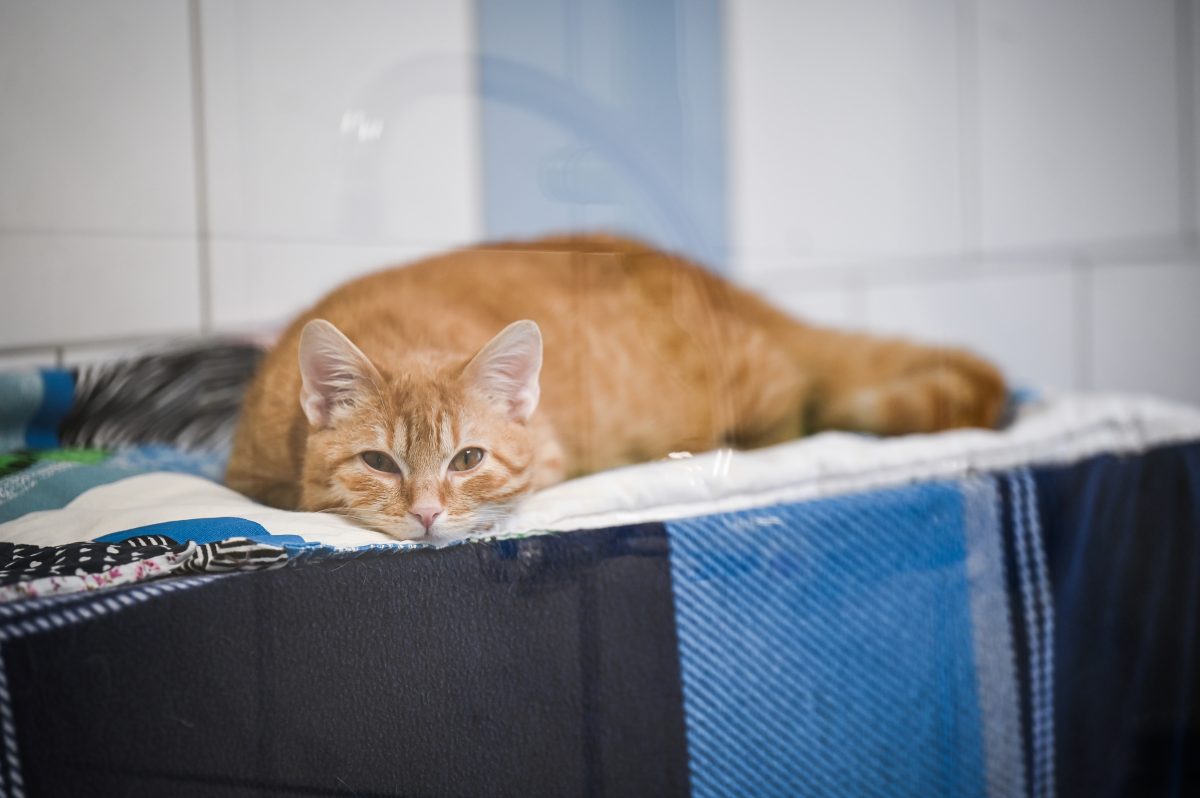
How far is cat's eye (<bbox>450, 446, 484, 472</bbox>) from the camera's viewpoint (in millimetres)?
566

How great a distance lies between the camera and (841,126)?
1336 millimetres

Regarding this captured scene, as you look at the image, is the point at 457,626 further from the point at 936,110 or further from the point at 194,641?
the point at 936,110

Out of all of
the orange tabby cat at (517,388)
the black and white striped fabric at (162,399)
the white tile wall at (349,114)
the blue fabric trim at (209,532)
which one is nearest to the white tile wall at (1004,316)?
the orange tabby cat at (517,388)

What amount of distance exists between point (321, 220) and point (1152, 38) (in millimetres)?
1510

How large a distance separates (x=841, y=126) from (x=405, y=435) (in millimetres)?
1058

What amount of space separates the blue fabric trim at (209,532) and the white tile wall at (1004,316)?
1.21 m

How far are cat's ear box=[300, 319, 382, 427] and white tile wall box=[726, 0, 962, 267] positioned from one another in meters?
0.85

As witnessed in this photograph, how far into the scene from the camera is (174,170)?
89 centimetres

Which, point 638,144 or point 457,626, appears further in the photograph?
point 638,144

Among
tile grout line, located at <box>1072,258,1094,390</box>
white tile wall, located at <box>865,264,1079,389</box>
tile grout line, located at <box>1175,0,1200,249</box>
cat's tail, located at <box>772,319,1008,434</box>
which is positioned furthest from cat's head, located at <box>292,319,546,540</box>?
tile grout line, located at <box>1175,0,1200,249</box>

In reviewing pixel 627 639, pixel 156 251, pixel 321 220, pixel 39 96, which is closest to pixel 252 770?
pixel 627 639

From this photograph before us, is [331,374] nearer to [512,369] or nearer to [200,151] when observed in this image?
[512,369]

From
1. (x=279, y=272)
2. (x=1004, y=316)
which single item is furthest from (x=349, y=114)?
(x=1004, y=316)

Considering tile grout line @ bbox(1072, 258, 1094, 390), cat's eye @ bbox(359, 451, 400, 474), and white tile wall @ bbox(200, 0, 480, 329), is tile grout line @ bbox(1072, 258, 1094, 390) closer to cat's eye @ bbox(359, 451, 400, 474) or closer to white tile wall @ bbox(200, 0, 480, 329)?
white tile wall @ bbox(200, 0, 480, 329)
